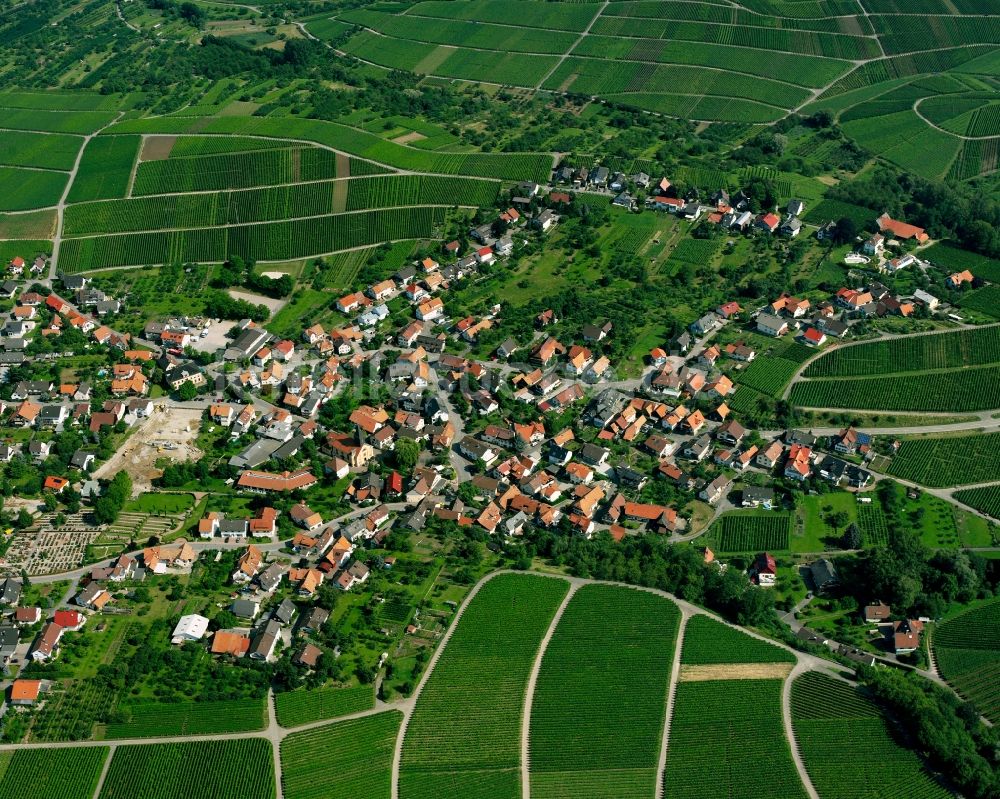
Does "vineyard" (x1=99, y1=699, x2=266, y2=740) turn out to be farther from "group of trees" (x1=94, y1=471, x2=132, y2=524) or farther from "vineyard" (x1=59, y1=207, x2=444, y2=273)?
"vineyard" (x1=59, y1=207, x2=444, y2=273)

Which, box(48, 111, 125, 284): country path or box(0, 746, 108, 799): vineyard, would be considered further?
box(48, 111, 125, 284): country path

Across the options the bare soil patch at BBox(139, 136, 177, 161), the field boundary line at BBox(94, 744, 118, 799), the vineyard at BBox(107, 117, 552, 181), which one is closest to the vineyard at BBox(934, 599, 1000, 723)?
the field boundary line at BBox(94, 744, 118, 799)

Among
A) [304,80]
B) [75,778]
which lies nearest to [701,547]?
[75,778]

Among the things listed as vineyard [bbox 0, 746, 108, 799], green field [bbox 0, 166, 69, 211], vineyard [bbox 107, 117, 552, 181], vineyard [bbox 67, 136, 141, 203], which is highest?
vineyard [bbox 107, 117, 552, 181]

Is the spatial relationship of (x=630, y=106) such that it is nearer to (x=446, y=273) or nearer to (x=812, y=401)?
(x=446, y=273)

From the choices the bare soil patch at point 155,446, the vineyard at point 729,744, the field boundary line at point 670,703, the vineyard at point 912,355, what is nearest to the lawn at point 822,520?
the field boundary line at point 670,703

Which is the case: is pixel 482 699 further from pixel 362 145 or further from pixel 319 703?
pixel 362 145

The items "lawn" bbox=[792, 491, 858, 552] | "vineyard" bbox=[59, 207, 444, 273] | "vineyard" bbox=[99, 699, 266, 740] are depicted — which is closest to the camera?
"vineyard" bbox=[99, 699, 266, 740]
